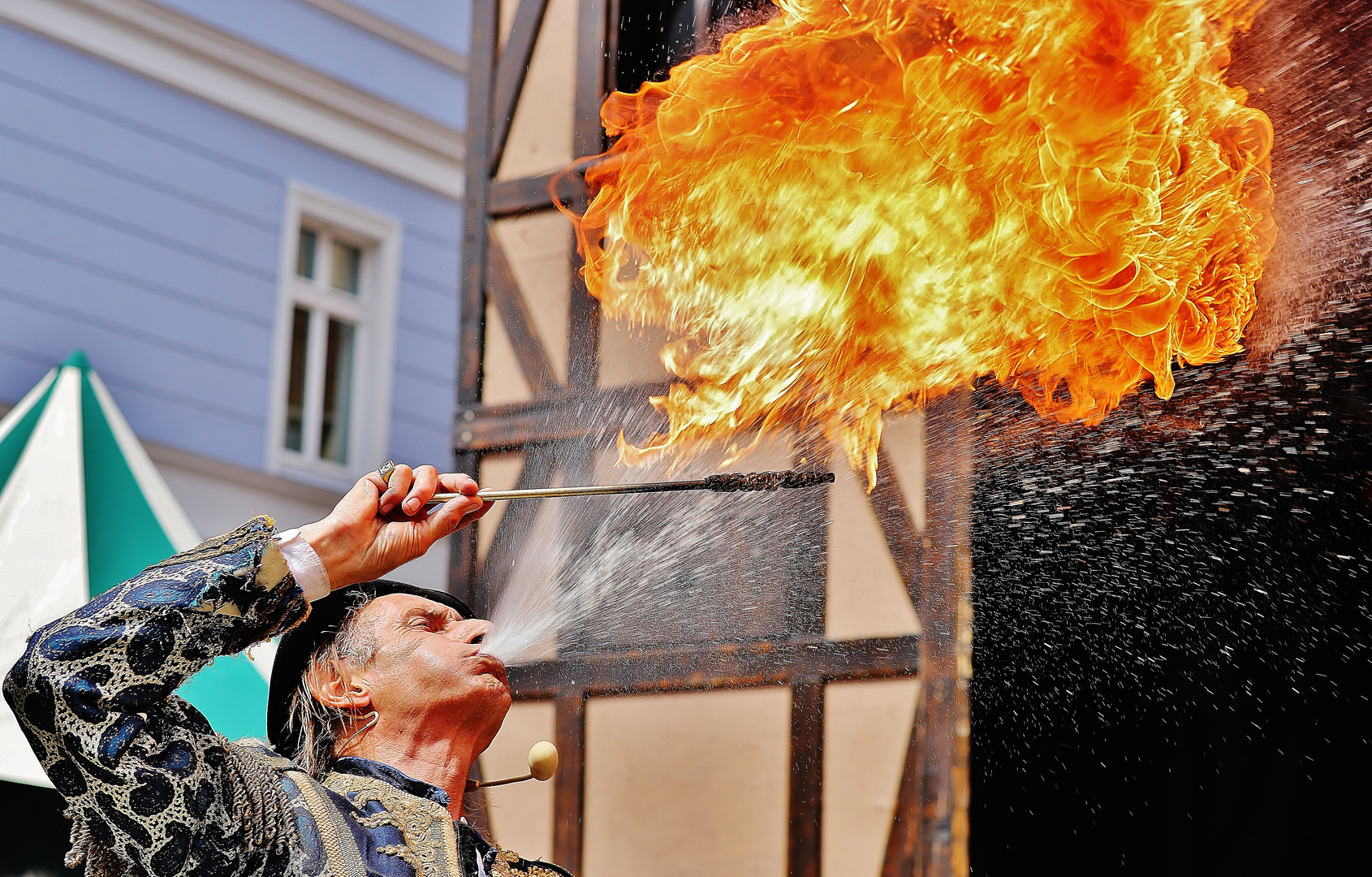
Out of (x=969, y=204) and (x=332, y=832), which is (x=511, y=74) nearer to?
(x=969, y=204)

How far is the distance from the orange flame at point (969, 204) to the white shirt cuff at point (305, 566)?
1376mm

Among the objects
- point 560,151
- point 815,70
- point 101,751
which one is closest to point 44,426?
point 560,151

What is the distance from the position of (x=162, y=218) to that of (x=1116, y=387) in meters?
5.68

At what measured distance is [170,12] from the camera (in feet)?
27.5

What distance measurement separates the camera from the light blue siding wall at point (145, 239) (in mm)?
7695

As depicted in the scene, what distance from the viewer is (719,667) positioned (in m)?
4.89

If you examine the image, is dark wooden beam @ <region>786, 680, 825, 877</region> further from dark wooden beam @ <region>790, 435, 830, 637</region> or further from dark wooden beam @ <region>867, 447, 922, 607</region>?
dark wooden beam @ <region>867, 447, 922, 607</region>

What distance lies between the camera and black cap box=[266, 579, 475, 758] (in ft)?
10.2

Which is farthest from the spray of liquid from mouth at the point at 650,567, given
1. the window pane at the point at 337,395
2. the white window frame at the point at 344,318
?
the window pane at the point at 337,395

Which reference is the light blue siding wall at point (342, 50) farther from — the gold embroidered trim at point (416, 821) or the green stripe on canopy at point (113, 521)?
the gold embroidered trim at point (416, 821)

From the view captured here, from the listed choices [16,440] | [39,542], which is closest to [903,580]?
[39,542]

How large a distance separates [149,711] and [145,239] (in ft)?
20.0

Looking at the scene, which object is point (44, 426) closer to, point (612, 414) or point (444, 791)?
point (612, 414)

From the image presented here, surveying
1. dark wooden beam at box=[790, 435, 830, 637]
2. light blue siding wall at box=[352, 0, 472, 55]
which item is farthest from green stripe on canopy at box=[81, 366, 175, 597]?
light blue siding wall at box=[352, 0, 472, 55]
